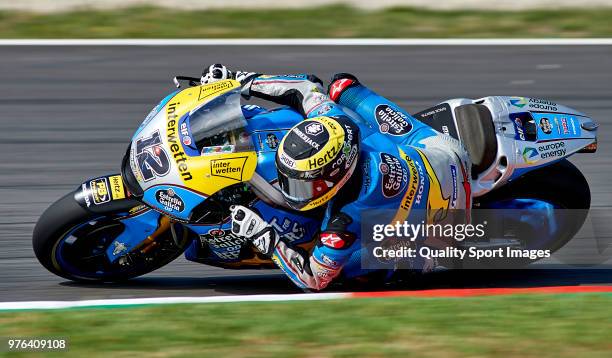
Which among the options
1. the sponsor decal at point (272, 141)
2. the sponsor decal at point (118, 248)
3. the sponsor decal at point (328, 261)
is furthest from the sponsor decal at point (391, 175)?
the sponsor decal at point (118, 248)

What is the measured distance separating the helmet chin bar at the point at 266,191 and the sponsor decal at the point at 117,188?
840 mm

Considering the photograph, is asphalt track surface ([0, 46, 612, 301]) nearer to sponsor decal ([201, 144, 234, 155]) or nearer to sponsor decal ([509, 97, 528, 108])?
sponsor decal ([509, 97, 528, 108])

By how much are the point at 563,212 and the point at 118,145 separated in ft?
12.4

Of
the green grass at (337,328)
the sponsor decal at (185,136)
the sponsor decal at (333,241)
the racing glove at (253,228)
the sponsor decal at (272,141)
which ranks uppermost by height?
the sponsor decal at (185,136)

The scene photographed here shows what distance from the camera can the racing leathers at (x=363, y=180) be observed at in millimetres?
5680

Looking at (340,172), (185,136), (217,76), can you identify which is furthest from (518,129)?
(185,136)

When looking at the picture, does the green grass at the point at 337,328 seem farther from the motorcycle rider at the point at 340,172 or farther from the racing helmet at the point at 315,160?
the racing helmet at the point at 315,160

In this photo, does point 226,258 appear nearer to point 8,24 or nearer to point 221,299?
point 221,299

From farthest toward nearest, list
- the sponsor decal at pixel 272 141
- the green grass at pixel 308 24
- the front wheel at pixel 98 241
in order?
the green grass at pixel 308 24 → the front wheel at pixel 98 241 → the sponsor decal at pixel 272 141

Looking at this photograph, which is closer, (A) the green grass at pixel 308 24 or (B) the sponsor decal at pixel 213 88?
(B) the sponsor decal at pixel 213 88

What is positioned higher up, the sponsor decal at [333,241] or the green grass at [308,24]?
the green grass at [308,24]

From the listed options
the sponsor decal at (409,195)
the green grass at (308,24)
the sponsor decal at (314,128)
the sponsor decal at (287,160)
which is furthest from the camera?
the green grass at (308,24)

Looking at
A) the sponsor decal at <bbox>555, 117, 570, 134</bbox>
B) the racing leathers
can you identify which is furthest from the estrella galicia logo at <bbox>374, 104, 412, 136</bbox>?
the sponsor decal at <bbox>555, 117, 570, 134</bbox>

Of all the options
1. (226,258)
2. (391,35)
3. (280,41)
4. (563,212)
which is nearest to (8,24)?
(280,41)
